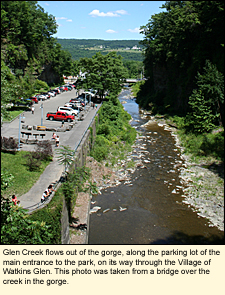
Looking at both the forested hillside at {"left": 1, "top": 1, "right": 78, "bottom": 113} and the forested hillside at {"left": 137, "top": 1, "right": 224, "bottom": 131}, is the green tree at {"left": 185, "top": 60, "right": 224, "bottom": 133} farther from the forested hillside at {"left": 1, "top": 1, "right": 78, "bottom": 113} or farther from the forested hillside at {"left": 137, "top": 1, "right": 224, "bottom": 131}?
the forested hillside at {"left": 1, "top": 1, "right": 78, "bottom": 113}

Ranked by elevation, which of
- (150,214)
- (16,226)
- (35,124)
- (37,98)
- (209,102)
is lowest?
(150,214)

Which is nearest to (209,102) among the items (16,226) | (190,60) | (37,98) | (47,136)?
(190,60)

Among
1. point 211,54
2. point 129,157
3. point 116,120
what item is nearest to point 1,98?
point 129,157

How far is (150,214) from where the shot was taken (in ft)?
71.6

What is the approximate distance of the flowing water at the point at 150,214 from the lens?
18828 mm

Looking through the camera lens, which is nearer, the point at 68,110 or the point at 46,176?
the point at 46,176

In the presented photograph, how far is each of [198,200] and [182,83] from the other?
34.3 m

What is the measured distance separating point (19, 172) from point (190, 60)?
40566mm

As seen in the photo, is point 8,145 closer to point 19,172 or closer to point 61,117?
point 19,172

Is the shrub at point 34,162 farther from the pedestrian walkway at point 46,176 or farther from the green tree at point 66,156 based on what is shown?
the green tree at point 66,156

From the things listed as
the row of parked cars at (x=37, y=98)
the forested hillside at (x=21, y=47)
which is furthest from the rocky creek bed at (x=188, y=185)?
the row of parked cars at (x=37, y=98)

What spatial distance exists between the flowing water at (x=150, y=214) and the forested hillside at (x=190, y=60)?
12773mm

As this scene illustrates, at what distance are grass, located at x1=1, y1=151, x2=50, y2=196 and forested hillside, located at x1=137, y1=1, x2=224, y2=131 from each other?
83.9 feet

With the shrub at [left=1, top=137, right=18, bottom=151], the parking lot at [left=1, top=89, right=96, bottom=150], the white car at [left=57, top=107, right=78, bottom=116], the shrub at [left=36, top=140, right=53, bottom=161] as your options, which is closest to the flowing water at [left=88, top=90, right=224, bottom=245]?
the shrub at [left=36, top=140, right=53, bottom=161]
